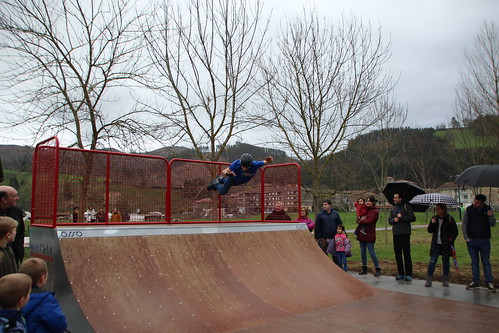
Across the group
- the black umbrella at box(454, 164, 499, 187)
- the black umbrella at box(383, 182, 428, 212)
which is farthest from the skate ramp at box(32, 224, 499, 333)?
the black umbrella at box(383, 182, 428, 212)

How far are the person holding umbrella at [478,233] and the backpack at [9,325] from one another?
296 inches

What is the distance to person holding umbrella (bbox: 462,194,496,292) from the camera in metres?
7.22

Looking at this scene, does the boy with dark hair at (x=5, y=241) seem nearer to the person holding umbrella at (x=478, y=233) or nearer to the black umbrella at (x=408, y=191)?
the person holding umbrella at (x=478, y=233)

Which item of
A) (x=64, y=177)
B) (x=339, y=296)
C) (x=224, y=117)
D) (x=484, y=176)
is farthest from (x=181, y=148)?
(x=484, y=176)

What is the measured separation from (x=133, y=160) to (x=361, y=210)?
5.50 metres

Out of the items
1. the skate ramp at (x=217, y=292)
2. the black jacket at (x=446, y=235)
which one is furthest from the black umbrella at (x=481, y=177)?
the skate ramp at (x=217, y=292)

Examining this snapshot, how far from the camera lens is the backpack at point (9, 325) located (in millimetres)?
2627

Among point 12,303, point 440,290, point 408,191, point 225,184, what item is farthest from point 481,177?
point 12,303

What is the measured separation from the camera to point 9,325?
2.64 metres

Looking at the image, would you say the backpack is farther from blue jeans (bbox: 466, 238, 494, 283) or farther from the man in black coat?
blue jeans (bbox: 466, 238, 494, 283)

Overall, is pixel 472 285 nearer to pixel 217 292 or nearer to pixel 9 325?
pixel 217 292

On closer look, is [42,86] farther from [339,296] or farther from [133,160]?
[339,296]

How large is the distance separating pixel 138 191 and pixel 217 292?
2935mm

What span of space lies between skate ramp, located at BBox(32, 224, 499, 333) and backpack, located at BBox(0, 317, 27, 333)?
1524mm
